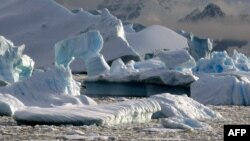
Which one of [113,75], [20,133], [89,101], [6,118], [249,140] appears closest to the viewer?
[249,140]

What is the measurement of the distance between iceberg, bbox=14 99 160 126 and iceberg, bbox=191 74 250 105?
6.89 metres

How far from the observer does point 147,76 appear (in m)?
24.5

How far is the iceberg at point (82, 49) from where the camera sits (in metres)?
26.9

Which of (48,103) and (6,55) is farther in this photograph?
(6,55)

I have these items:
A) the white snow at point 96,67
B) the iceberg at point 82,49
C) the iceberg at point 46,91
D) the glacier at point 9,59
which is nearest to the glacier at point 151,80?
the iceberg at point 82,49

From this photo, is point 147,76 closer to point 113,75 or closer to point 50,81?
point 113,75

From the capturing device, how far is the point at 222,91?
1866 cm

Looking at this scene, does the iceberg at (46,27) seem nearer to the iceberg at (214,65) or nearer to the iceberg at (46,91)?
the iceberg at (214,65)

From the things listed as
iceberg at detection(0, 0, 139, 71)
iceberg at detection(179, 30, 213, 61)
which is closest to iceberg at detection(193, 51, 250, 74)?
iceberg at detection(179, 30, 213, 61)

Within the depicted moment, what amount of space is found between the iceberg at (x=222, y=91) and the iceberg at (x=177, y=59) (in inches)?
183

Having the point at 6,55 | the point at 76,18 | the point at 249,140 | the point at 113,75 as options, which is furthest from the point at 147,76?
the point at 76,18

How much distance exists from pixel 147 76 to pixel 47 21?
104 feet

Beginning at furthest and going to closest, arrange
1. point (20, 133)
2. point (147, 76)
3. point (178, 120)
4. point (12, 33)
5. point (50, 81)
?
point (12, 33) → point (147, 76) → point (50, 81) → point (178, 120) → point (20, 133)

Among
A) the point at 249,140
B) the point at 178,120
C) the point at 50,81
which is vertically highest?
the point at 50,81
